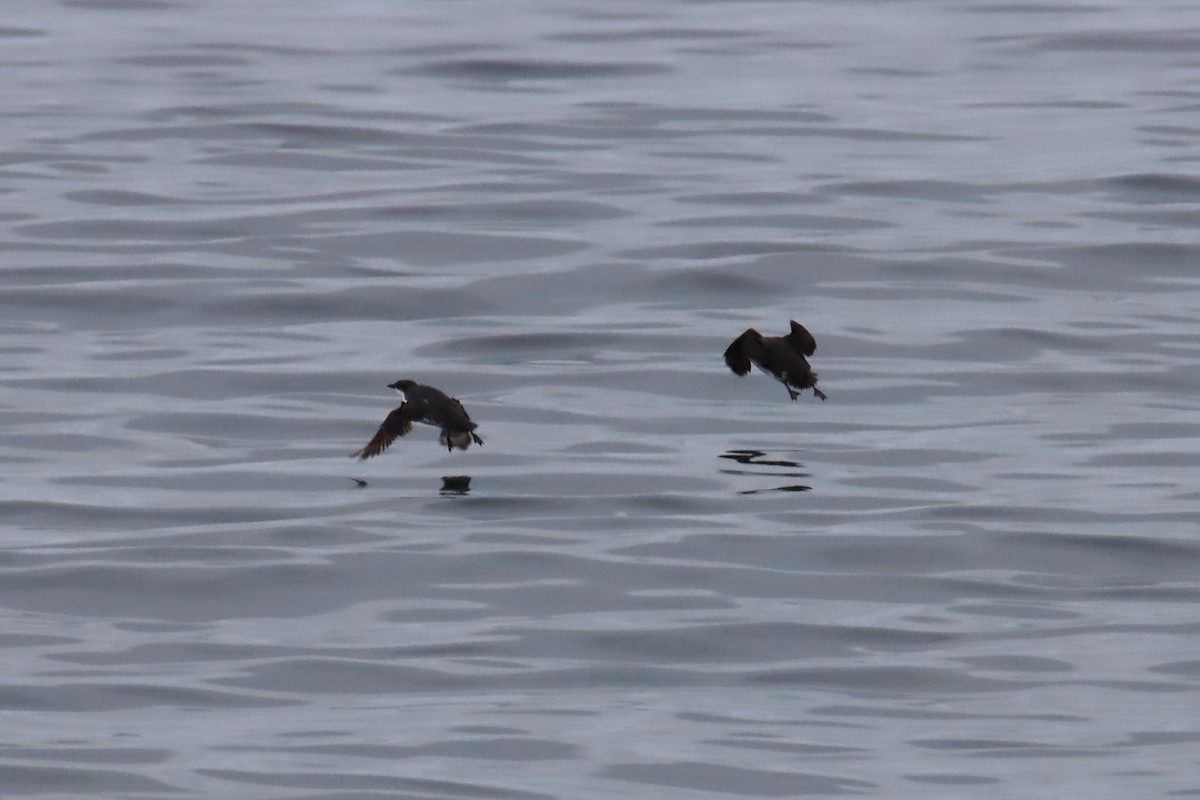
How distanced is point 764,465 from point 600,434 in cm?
121

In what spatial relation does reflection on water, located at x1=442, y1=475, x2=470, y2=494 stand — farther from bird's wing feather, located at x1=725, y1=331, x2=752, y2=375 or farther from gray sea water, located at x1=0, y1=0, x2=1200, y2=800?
bird's wing feather, located at x1=725, y1=331, x2=752, y2=375

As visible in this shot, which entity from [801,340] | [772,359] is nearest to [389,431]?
[772,359]

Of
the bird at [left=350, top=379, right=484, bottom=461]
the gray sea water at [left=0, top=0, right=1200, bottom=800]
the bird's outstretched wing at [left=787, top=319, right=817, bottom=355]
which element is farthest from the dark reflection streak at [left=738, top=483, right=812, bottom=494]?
the bird at [left=350, top=379, right=484, bottom=461]

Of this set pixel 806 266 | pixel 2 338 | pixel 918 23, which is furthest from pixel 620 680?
pixel 918 23

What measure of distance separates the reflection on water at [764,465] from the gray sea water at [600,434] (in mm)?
33

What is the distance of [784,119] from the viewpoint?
84.2ft

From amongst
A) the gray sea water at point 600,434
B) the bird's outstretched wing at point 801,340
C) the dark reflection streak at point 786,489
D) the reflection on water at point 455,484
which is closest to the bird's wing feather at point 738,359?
the bird's outstretched wing at point 801,340

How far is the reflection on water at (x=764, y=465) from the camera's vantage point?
12727 mm

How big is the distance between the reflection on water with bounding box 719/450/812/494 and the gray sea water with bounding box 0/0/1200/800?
0.03 metres

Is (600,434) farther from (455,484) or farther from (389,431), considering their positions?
(389,431)

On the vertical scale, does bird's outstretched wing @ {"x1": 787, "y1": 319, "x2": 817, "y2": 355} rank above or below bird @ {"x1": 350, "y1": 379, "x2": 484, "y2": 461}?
above

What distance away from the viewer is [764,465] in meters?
13.3

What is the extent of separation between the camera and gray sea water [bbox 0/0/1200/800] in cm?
916

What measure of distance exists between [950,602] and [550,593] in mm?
1735
